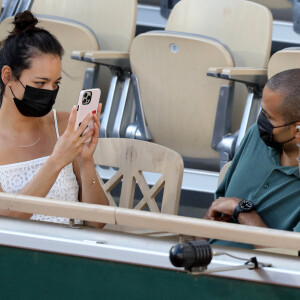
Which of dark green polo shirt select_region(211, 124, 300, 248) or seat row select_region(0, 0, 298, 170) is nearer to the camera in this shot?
dark green polo shirt select_region(211, 124, 300, 248)

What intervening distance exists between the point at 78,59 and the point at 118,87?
355 millimetres

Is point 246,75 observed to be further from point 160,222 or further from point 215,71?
point 160,222

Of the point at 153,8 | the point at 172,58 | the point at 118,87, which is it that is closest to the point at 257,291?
the point at 172,58

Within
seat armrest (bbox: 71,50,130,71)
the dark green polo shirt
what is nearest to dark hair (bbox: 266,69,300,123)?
the dark green polo shirt

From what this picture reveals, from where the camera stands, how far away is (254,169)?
2.10 m

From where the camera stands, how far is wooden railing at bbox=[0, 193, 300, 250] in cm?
111

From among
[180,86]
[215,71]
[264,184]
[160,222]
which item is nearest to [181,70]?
[180,86]

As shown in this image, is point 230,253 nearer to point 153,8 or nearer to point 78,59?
point 78,59

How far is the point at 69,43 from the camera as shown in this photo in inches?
130

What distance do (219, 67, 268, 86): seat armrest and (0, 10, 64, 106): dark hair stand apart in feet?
2.81

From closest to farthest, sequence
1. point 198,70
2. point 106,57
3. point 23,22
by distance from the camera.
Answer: point 23,22
point 198,70
point 106,57

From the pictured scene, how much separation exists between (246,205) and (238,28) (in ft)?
4.66

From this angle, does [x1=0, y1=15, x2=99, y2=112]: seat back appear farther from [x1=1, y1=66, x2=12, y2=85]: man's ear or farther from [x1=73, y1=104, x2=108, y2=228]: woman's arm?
[x1=73, y1=104, x2=108, y2=228]: woman's arm

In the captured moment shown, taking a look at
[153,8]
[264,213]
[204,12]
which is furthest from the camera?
[153,8]
